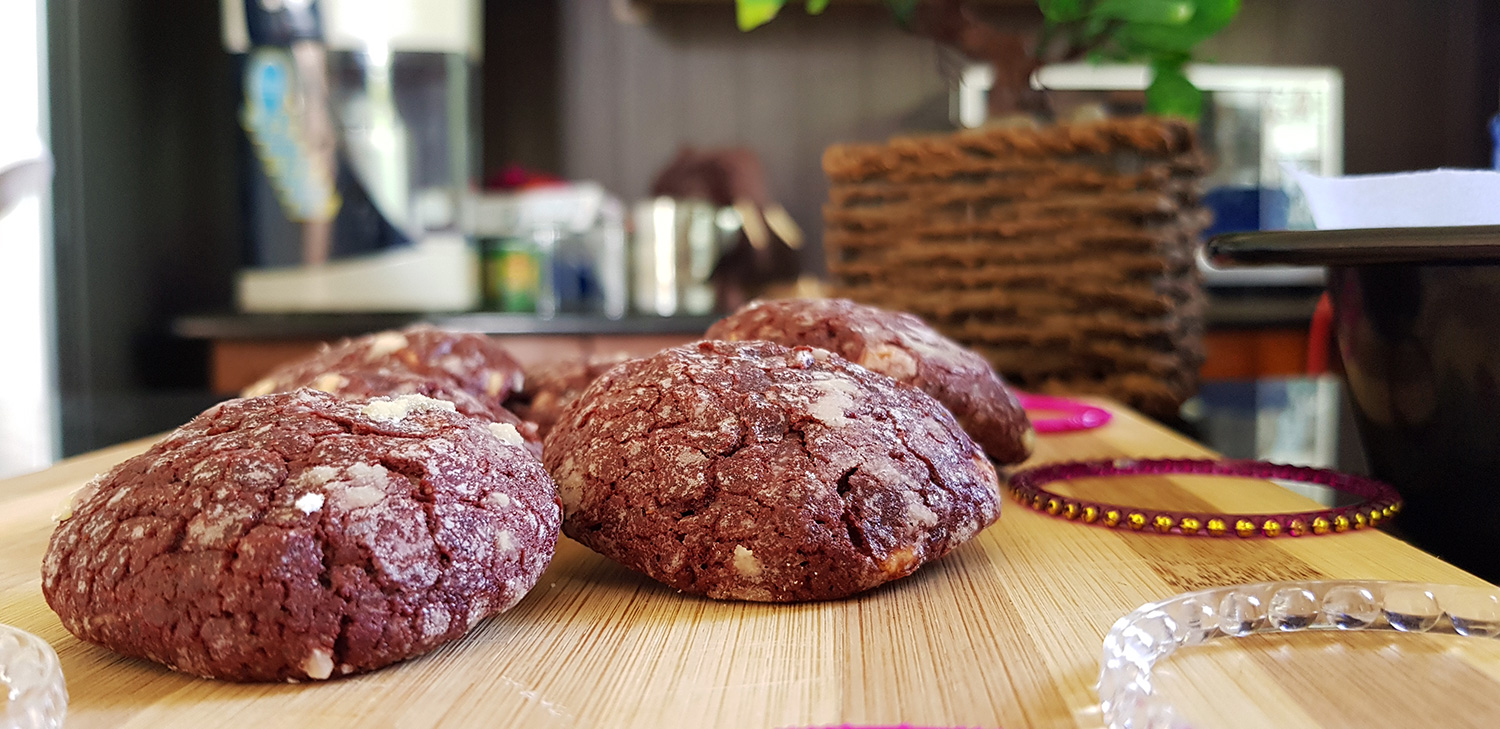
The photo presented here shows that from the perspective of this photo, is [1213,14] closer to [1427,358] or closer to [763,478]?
[1427,358]

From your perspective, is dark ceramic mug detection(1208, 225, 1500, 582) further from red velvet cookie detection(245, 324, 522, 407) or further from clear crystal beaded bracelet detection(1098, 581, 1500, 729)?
red velvet cookie detection(245, 324, 522, 407)

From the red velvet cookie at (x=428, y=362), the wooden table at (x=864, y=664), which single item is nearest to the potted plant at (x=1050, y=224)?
the red velvet cookie at (x=428, y=362)

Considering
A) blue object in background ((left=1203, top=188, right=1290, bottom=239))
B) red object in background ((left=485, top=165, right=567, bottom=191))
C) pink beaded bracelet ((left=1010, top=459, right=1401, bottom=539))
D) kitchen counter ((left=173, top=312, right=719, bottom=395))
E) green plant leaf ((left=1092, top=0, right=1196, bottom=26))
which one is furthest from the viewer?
blue object in background ((left=1203, top=188, right=1290, bottom=239))

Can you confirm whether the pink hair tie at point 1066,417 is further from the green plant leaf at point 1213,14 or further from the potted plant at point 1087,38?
the green plant leaf at point 1213,14

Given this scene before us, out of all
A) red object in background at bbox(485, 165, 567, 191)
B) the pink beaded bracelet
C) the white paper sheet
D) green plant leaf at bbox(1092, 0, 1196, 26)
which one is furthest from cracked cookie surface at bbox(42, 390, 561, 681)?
red object in background at bbox(485, 165, 567, 191)

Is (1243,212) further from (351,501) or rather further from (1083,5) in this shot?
(351,501)

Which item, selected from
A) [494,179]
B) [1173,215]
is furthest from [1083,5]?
[494,179]
